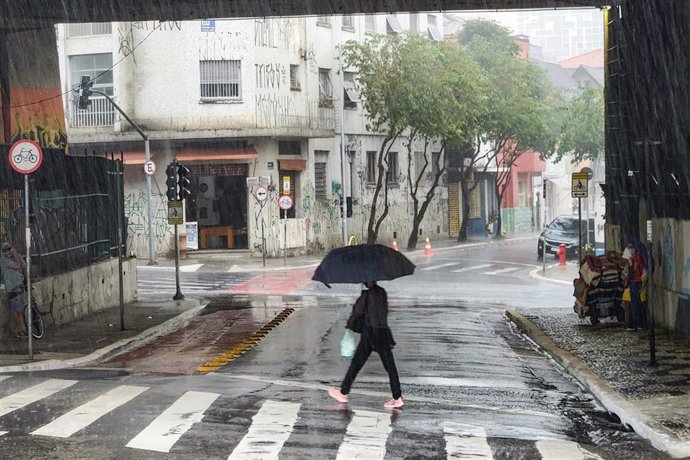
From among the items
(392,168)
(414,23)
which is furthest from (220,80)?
(414,23)

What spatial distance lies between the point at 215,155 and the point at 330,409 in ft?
122

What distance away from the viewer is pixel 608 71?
89.0ft

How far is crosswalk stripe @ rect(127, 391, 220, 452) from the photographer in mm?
10297

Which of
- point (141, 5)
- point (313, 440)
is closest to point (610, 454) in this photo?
point (313, 440)

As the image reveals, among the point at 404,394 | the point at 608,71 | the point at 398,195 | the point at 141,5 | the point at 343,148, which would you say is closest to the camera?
the point at 404,394

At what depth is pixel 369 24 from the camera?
59.0m

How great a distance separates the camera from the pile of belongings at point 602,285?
70.0ft

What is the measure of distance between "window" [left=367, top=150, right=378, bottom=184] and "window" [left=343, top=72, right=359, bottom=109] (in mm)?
3719

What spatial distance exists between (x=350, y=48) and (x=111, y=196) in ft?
90.2

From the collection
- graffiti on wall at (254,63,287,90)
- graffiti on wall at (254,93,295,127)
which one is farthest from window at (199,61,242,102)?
graffiti on wall at (254,93,295,127)

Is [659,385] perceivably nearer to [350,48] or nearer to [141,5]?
[141,5]

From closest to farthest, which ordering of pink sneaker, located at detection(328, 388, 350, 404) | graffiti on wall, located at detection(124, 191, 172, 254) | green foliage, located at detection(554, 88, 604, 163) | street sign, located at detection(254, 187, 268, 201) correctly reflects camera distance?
pink sneaker, located at detection(328, 388, 350, 404) → street sign, located at detection(254, 187, 268, 201) → graffiti on wall, located at detection(124, 191, 172, 254) → green foliage, located at detection(554, 88, 604, 163)

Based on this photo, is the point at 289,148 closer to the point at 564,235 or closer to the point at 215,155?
the point at 215,155

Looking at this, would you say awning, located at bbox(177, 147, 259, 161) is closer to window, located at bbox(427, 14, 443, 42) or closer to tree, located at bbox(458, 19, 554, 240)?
tree, located at bbox(458, 19, 554, 240)
